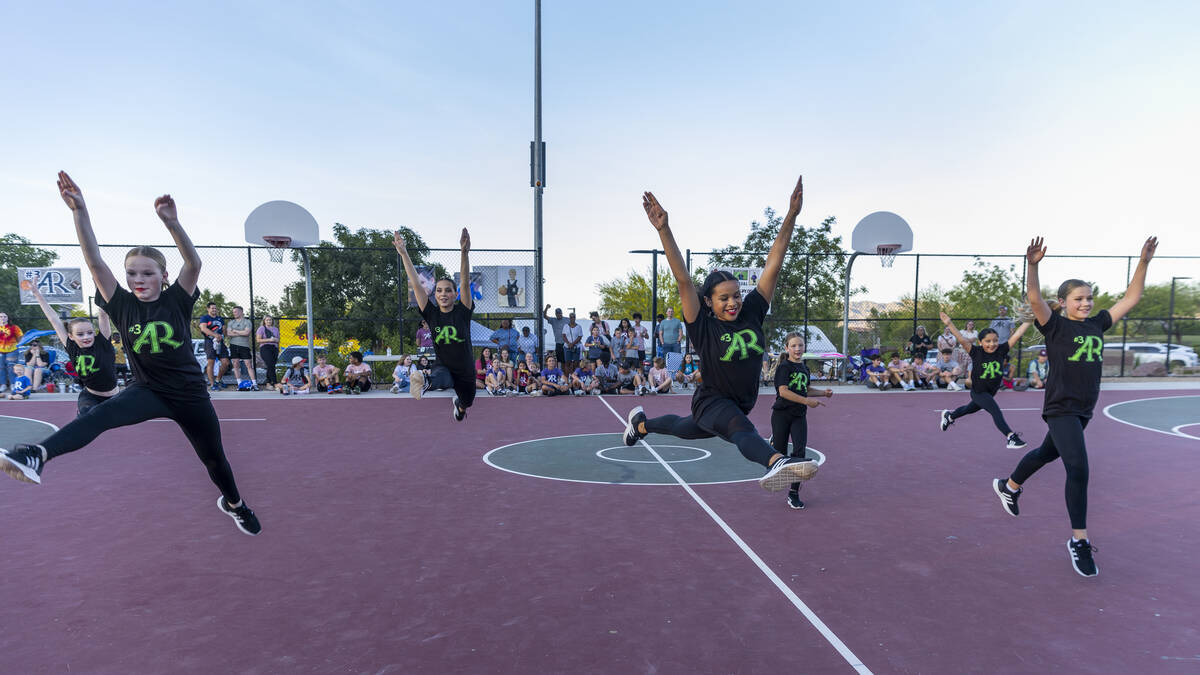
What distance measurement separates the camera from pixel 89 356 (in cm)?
680

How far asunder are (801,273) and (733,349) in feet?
61.3

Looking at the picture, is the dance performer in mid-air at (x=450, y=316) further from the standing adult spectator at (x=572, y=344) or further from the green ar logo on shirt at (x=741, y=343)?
the standing adult spectator at (x=572, y=344)

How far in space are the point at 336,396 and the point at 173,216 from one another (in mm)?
11814

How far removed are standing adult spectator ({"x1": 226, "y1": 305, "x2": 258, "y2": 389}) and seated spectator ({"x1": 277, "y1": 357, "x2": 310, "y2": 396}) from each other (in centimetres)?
80

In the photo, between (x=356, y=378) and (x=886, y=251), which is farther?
(x=886, y=251)

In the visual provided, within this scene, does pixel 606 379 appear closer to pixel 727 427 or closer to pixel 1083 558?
pixel 727 427

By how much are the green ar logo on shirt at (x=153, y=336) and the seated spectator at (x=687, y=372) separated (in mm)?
13344

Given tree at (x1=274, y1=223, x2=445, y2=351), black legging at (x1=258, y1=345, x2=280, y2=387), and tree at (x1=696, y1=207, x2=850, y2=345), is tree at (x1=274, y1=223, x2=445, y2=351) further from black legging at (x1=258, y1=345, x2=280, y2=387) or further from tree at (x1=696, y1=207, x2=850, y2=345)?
tree at (x1=696, y1=207, x2=850, y2=345)

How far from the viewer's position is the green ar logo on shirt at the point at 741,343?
161 inches

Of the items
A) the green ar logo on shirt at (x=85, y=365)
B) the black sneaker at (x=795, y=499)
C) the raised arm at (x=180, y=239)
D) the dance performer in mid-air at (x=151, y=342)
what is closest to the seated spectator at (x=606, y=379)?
→ the black sneaker at (x=795, y=499)

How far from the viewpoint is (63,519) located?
18.0 feet

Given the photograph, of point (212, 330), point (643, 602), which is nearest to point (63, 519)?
point (643, 602)

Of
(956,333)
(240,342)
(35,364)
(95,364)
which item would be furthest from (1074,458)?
(35,364)

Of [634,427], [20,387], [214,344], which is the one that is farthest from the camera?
[214,344]
